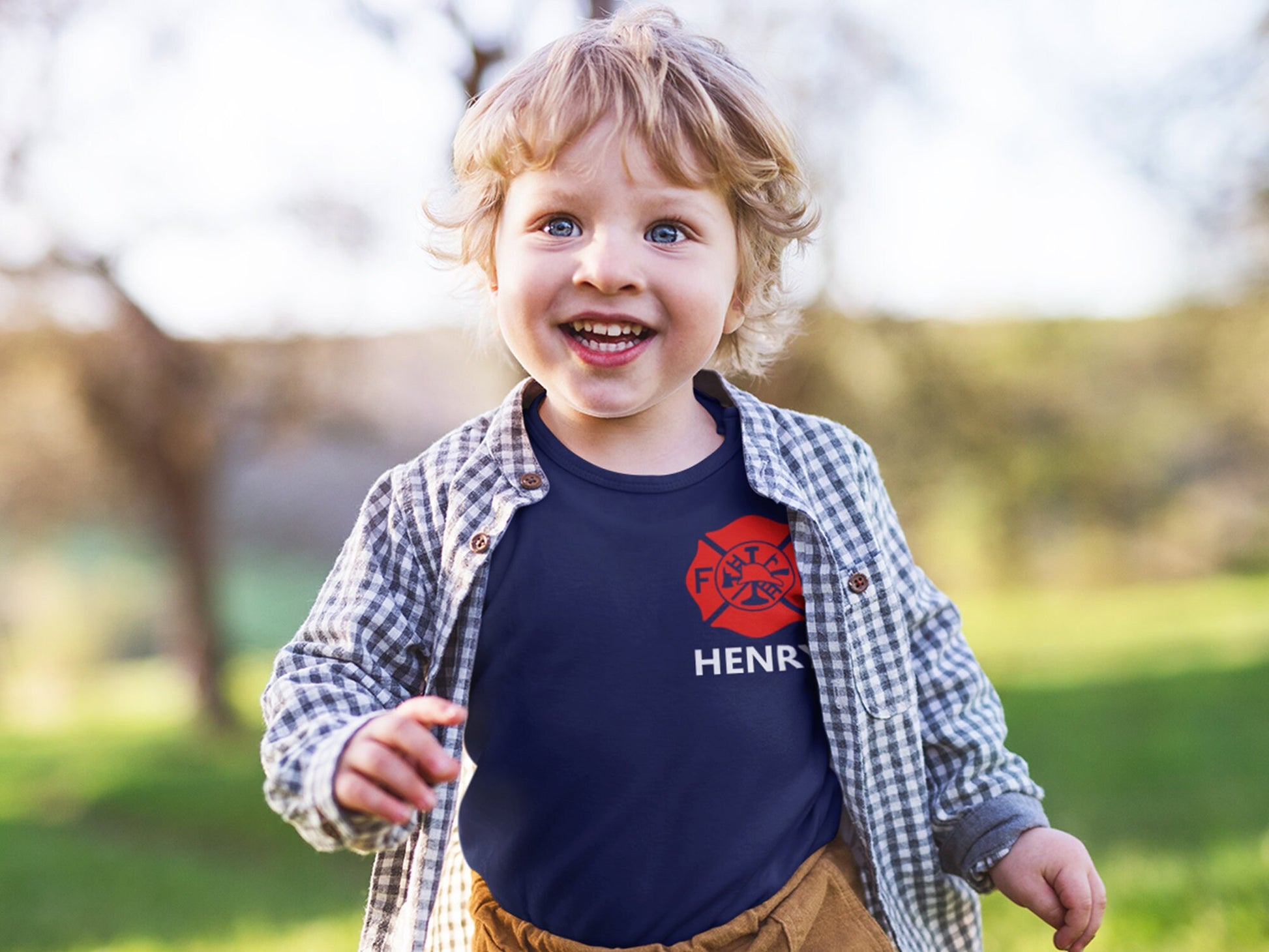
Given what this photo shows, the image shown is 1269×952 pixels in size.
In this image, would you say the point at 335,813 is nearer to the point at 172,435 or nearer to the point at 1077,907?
the point at 1077,907

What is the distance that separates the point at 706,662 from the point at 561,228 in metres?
0.60

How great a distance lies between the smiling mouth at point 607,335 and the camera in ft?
5.04

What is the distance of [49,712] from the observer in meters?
7.71

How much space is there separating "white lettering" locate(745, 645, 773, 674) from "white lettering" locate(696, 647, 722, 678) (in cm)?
4

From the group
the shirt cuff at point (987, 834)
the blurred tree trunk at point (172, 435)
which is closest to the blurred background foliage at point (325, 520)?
the blurred tree trunk at point (172, 435)

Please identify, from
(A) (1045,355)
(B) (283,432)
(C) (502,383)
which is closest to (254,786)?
(B) (283,432)

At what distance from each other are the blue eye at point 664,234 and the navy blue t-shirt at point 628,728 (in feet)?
1.06

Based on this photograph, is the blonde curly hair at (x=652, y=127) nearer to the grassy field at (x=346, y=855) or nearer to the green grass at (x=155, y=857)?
the grassy field at (x=346, y=855)

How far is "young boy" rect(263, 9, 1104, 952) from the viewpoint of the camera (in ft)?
4.95

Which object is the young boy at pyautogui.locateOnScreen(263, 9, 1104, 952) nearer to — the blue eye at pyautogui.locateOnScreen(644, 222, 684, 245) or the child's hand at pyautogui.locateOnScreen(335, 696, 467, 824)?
the blue eye at pyautogui.locateOnScreen(644, 222, 684, 245)

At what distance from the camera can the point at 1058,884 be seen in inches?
61.0

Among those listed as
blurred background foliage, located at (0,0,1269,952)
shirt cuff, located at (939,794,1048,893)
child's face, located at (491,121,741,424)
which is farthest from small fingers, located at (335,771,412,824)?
blurred background foliage, located at (0,0,1269,952)

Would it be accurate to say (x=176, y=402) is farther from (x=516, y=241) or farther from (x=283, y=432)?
(x=516, y=241)

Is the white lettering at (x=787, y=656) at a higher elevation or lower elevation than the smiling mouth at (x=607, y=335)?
lower
